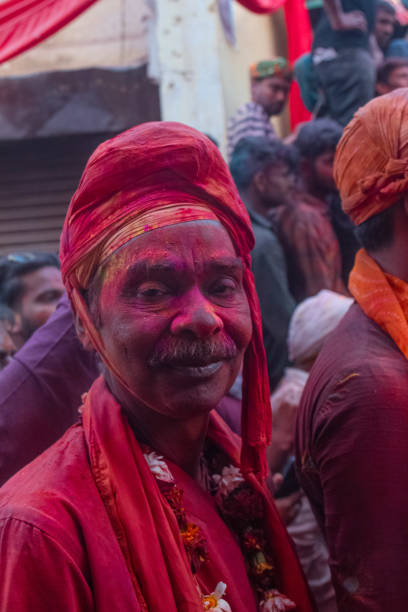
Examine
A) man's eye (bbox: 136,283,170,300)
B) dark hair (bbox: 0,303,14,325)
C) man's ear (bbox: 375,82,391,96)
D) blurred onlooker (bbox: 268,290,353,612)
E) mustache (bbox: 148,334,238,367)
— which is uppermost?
man's ear (bbox: 375,82,391,96)

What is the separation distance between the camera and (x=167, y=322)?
162 centimetres

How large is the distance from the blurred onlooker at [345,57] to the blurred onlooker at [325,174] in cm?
30

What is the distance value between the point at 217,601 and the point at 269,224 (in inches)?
131

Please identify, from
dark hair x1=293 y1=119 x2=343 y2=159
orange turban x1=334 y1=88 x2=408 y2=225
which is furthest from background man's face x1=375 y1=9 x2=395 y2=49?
orange turban x1=334 y1=88 x2=408 y2=225

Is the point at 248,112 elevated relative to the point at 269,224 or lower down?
elevated

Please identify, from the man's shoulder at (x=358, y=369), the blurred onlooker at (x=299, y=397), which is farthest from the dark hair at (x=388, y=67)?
the man's shoulder at (x=358, y=369)

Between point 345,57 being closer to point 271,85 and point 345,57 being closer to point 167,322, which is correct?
point 271,85

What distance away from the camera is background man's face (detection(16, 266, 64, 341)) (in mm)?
3154

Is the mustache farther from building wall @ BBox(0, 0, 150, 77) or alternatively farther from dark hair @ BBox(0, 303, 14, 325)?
building wall @ BBox(0, 0, 150, 77)

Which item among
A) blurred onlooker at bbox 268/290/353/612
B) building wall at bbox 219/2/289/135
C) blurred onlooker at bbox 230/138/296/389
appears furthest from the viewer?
building wall at bbox 219/2/289/135

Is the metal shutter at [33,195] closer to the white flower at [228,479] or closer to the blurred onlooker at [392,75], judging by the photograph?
the blurred onlooker at [392,75]

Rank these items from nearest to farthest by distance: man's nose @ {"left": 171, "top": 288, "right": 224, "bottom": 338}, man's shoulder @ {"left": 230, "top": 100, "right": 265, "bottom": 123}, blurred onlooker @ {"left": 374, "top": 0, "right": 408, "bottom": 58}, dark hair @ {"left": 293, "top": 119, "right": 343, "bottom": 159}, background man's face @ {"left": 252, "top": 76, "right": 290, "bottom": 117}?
man's nose @ {"left": 171, "top": 288, "right": 224, "bottom": 338} < dark hair @ {"left": 293, "top": 119, "right": 343, "bottom": 159} < man's shoulder @ {"left": 230, "top": 100, "right": 265, "bottom": 123} < blurred onlooker @ {"left": 374, "top": 0, "right": 408, "bottom": 58} < background man's face @ {"left": 252, "top": 76, "right": 290, "bottom": 117}

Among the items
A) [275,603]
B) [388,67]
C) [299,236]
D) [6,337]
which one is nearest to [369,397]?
[275,603]

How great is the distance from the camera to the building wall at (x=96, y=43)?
6.71 meters
